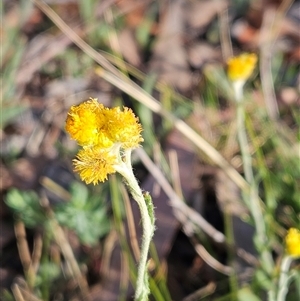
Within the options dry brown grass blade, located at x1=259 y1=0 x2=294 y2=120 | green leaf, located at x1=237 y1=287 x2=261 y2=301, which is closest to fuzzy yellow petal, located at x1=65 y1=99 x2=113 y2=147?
green leaf, located at x1=237 y1=287 x2=261 y2=301

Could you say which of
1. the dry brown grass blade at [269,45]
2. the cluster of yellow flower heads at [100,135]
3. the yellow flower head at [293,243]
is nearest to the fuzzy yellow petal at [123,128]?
the cluster of yellow flower heads at [100,135]

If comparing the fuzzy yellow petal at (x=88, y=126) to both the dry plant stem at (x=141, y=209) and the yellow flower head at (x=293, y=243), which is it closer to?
the dry plant stem at (x=141, y=209)

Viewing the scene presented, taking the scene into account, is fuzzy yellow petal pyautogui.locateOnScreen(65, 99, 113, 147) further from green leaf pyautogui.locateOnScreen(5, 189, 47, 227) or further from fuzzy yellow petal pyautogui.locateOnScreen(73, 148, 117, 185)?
green leaf pyautogui.locateOnScreen(5, 189, 47, 227)

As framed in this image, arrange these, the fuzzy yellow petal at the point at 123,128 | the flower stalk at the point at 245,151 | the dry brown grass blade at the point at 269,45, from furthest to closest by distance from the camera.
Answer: the dry brown grass blade at the point at 269,45 → the flower stalk at the point at 245,151 → the fuzzy yellow petal at the point at 123,128

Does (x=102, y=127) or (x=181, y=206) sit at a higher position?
(x=102, y=127)

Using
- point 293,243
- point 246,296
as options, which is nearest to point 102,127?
point 293,243

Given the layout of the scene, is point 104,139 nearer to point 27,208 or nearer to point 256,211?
point 256,211
